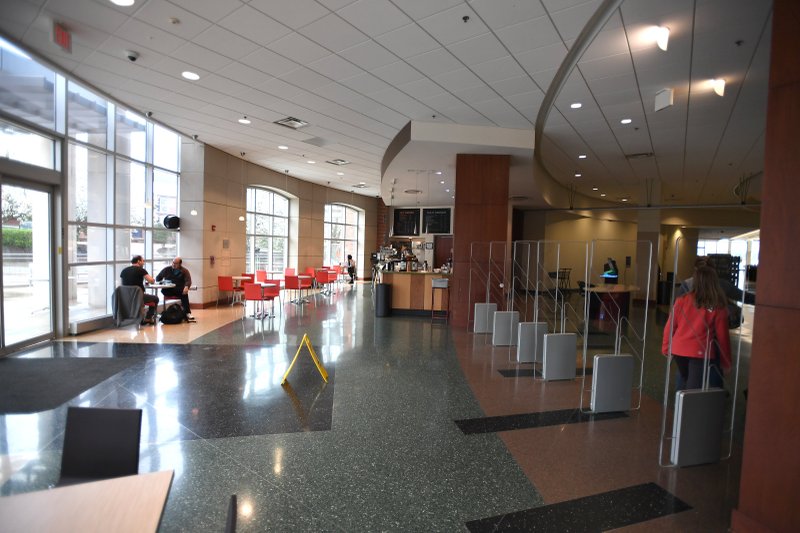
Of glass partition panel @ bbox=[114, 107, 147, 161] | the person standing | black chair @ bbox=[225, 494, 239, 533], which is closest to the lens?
black chair @ bbox=[225, 494, 239, 533]

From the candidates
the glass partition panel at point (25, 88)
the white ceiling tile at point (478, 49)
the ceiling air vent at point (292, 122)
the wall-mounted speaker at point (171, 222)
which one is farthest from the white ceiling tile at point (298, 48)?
the wall-mounted speaker at point (171, 222)

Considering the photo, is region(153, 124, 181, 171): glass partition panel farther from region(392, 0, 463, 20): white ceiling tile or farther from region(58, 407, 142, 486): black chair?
region(58, 407, 142, 486): black chair

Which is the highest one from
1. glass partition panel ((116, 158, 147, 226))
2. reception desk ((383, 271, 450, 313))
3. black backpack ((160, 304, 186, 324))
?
glass partition panel ((116, 158, 147, 226))

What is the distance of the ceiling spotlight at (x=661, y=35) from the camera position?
12.9 feet

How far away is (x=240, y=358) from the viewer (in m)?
5.60

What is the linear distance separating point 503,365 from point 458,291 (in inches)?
111

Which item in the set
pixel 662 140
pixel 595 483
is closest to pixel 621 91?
pixel 662 140

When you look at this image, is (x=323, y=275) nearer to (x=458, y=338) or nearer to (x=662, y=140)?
(x=458, y=338)

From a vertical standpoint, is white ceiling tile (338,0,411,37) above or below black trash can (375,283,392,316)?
above

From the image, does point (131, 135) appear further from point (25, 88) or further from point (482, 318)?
point (482, 318)

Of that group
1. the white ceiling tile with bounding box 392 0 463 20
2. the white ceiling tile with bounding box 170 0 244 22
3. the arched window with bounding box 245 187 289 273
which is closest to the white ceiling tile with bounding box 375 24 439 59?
the white ceiling tile with bounding box 392 0 463 20

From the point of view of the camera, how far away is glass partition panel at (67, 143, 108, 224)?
272 inches

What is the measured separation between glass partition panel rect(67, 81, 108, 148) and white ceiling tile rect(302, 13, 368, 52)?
4648mm

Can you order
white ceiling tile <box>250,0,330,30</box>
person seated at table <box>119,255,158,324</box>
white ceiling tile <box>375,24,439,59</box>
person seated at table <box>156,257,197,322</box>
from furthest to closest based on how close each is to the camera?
person seated at table <box>156,257,197,322</box>, person seated at table <box>119,255,158,324</box>, white ceiling tile <box>375,24,439,59</box>, white ceiling tile <box>250,0,330,30</box>
